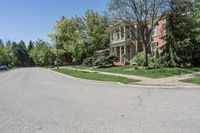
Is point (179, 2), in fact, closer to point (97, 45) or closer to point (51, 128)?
point (51, 128)

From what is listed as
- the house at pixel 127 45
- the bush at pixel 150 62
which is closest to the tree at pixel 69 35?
the house at pixel 127 45

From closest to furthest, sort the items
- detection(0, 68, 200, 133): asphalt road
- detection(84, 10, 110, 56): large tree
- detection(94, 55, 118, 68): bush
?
detection(0, 68, 200, 133): asphalt road, detection(94, 55, 118, 68): bush, detection(84, 10, 110, 56): large tree

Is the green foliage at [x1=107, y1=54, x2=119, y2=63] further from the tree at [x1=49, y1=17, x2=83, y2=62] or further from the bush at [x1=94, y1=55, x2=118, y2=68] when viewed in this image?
the tree at [x1=49, y1=17, x2=83, y2=62]

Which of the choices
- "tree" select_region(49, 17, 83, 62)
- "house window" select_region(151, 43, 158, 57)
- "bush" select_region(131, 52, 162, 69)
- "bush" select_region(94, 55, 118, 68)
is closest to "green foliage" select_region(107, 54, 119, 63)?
"bush" select_region(94, 55, 118, 68)

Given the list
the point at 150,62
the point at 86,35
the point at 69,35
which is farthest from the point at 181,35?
the point at 69,35

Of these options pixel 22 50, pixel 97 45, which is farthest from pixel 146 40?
pixel 22 50

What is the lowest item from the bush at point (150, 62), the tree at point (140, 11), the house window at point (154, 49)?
the bush at point (150, 62)

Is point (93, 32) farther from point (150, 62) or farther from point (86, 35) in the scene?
point (150, 62)

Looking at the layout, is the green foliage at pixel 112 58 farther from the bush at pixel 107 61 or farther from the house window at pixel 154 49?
the house window at pixel 154 49

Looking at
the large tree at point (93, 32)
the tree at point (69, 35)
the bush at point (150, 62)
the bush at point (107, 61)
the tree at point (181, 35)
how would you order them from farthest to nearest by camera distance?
the tree at point (69, 35), the large tree at point (93, 32), the bush at point (107, 61), the bush at point (150, 62), the tree at point (181, 35)

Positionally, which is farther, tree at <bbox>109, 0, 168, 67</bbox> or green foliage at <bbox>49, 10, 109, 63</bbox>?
green foliage at <bbox>49, 10, 109, 63</bbox>

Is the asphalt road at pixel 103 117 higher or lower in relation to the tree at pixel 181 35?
lower

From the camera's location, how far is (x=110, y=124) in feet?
22.5

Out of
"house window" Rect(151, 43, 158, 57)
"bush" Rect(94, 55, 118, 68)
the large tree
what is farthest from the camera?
the large tree
